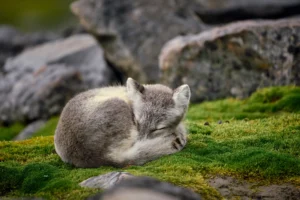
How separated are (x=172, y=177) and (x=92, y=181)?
1.30 meters

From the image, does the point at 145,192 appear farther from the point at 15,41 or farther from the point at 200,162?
the point at 15,41

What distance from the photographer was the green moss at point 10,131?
2017 centimetres

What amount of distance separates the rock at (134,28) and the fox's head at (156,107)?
42.8 feet

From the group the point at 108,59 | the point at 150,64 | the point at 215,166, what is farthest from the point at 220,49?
the point at 215,166

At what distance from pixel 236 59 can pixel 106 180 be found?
11180 mm

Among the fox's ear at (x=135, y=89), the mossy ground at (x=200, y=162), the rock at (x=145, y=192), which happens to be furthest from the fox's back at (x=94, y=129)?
the rock at (x=145, y=192)

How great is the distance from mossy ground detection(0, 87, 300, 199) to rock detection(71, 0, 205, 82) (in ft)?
36.4

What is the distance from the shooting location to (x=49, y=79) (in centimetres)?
2223

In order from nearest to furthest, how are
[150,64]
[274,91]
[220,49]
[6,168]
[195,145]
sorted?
[6,168] → [195,145] → [274,91] → [220,49] → [150,64]

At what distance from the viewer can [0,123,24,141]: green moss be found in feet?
66.2

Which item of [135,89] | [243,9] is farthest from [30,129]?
[243,9]

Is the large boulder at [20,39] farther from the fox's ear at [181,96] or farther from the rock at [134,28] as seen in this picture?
the fox's ear at [181,96]

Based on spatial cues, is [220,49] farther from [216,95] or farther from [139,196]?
[139,196]

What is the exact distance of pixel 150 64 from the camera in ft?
76.4
